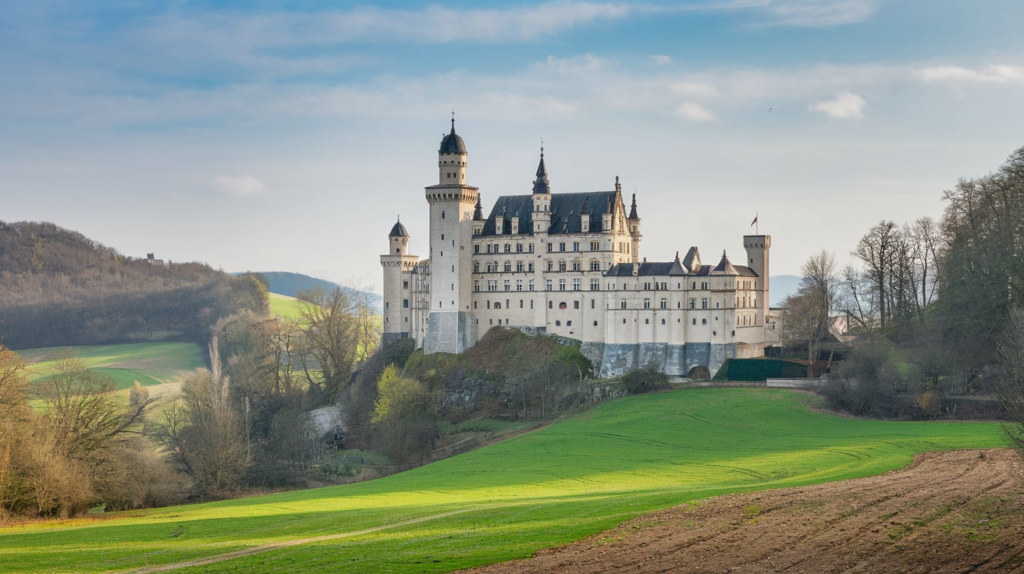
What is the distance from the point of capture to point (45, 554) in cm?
2916

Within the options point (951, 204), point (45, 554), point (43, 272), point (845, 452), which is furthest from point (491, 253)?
point (43, 272)

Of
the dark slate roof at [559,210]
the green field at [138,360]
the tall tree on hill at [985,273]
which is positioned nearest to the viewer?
the tall tree on hill at [985,273]

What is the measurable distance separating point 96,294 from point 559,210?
8656cm

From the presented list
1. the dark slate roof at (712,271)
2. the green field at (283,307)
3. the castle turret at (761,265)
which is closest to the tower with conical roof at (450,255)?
the dark slate roof at (712,271)

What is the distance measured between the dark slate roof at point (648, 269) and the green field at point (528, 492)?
9676 mm

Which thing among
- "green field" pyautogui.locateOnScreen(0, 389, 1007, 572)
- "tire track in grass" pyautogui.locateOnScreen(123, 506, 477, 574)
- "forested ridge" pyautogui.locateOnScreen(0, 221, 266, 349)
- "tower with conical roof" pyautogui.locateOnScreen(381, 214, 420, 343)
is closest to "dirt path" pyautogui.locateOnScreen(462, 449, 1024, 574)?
"green field" pyautogui.locateOnScreen(0, 389, 1007, 572)

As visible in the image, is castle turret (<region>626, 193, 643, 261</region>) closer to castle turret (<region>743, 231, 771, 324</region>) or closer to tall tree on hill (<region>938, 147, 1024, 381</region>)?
castle turret (<region>743, 231, 771, 324</region>)

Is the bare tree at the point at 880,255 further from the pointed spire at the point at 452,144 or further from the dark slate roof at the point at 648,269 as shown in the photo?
the pointed spire at the point at 452,144

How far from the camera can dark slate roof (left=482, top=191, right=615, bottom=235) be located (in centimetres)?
8012

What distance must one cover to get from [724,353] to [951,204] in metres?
18.0

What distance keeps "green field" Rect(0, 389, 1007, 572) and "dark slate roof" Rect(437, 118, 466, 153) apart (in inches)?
968

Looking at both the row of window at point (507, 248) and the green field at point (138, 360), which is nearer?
the row of window at point (507, 248)

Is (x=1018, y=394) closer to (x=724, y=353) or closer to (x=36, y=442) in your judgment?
(x=36, y=442)

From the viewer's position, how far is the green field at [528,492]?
27094 mm
